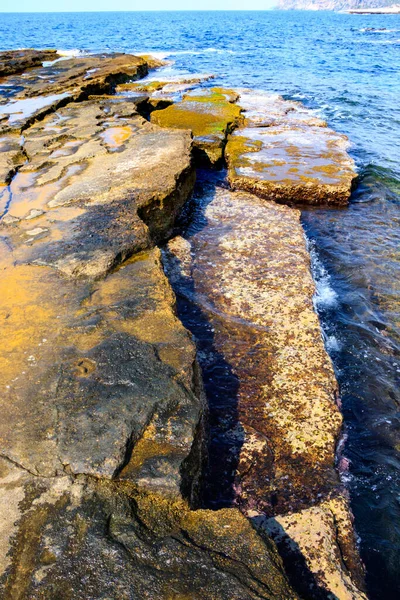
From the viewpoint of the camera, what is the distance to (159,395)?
101 inches

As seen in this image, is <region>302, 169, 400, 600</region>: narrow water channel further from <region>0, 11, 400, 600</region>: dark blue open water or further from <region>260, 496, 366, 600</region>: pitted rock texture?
<region>260, 496, 366, 600</region>: pitted rock texture

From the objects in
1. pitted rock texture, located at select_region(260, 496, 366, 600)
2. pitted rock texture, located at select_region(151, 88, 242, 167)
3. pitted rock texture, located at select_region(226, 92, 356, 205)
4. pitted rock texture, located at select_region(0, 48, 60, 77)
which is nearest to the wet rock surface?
pitted rock texture, located at select_region(260, 496, 366, 600)

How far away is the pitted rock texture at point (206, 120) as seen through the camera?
830 cm

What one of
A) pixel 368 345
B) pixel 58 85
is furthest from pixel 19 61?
pixel 368 345

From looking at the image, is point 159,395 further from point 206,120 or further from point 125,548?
point 206,120

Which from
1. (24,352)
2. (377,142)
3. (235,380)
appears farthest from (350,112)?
(24,352)

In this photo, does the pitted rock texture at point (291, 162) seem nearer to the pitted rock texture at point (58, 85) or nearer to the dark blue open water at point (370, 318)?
the dark blue open water at point (370, 318)

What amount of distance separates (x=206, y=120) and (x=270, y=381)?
757 centimetres

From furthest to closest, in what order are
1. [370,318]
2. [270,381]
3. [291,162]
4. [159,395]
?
[291,162], [370,318], [270,381], [159,395]

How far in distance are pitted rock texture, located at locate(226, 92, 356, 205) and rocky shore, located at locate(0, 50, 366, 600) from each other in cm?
77

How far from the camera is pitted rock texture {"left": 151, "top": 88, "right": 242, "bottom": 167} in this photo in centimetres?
830

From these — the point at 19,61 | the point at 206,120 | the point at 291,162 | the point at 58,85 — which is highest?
the point at 19,61

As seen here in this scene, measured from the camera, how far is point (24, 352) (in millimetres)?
2893

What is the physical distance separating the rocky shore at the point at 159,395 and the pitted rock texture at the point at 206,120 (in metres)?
1.59
